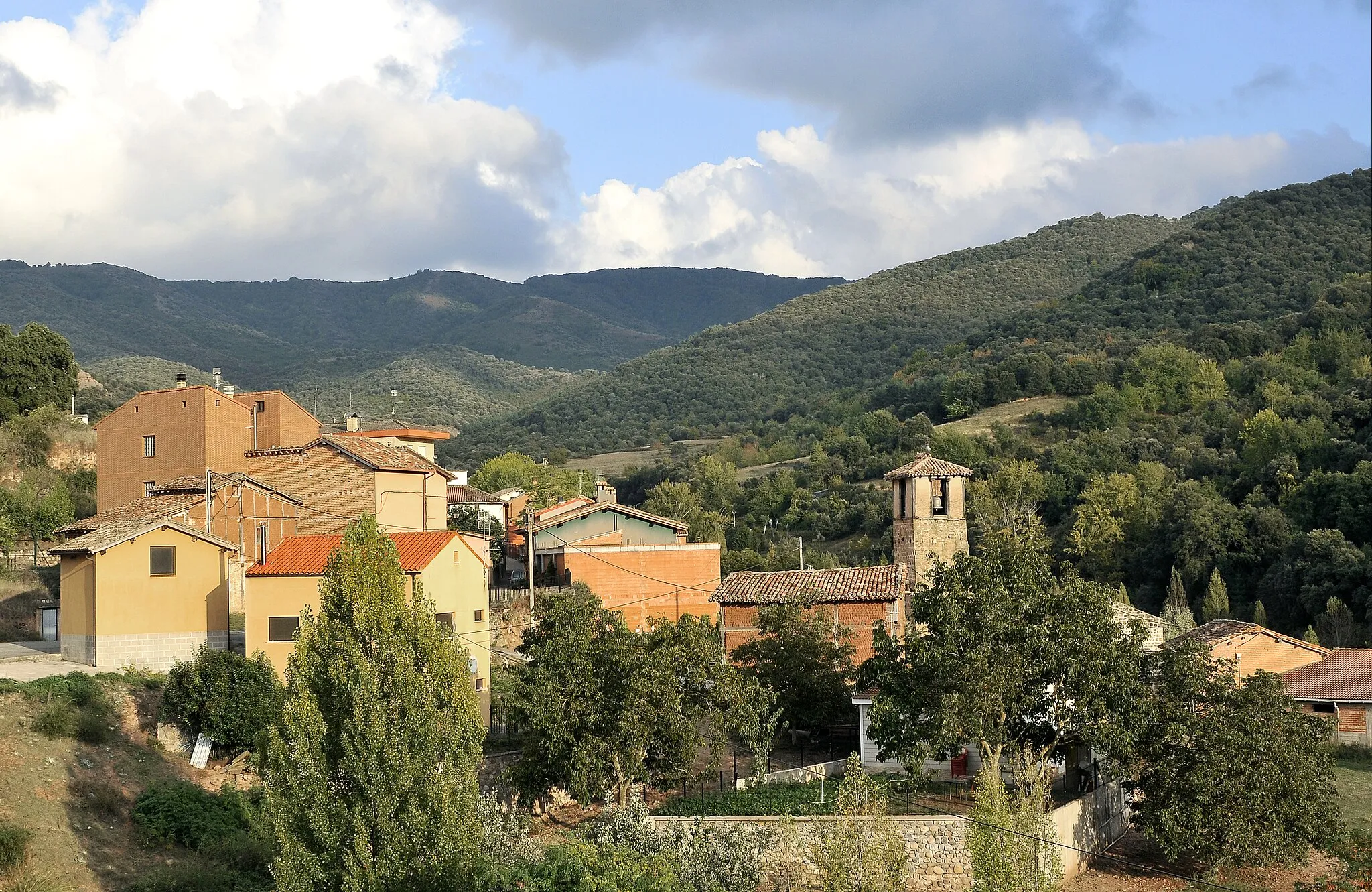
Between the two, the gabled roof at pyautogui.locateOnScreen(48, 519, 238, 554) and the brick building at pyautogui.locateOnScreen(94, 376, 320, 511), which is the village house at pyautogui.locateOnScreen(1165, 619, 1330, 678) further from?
the brick building at pyautogui.locateOnScreen(94, 376, 320, 511)

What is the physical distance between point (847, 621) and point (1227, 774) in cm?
1411

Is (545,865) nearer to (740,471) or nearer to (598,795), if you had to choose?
(598,795)

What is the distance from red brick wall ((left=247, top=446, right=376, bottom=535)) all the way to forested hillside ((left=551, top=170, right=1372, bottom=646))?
20140mm

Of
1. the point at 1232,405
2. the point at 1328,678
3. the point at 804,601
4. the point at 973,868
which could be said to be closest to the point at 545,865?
the point at 973,868

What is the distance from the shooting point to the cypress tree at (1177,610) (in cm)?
4812

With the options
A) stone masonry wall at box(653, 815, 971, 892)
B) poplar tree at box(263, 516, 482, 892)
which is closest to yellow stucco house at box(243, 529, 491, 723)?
poplar tree at box(263, 516, 482, 892)

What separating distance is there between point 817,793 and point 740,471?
234ft

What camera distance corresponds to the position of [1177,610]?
5525cm

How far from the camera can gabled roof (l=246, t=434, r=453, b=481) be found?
131ft

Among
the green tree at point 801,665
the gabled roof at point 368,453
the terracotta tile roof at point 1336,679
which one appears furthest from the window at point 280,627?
the terracotta tile roof at point 1336,679

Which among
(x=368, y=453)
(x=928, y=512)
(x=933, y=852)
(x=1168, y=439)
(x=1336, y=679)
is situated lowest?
(x=933, y=852)

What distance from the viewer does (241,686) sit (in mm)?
29156

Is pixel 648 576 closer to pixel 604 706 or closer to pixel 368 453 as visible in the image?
pixel 368 453

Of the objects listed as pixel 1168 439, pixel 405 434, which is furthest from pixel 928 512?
pixel 1168 439
